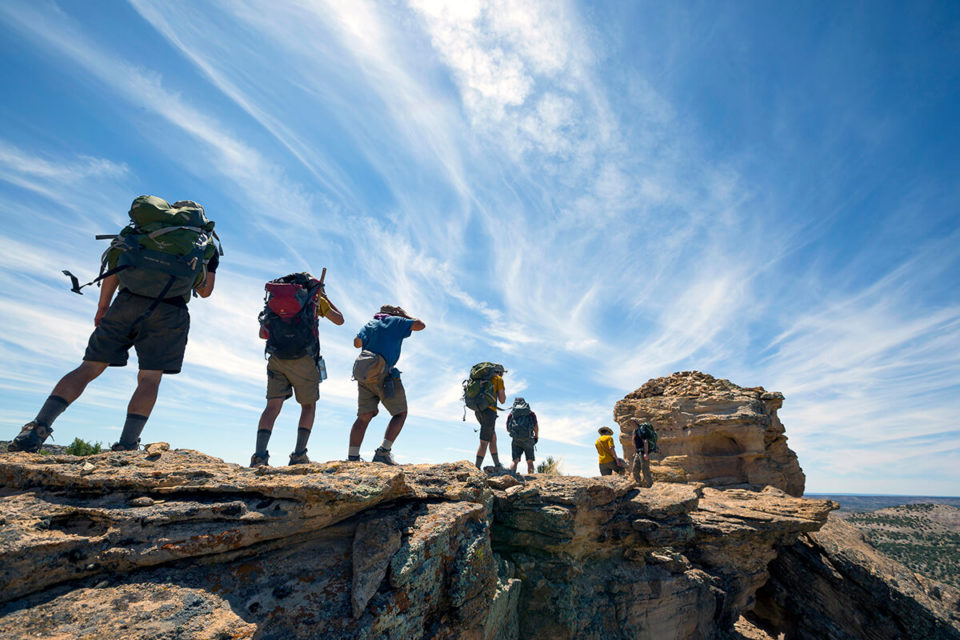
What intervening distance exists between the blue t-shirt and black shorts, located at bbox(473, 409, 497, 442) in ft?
12.9

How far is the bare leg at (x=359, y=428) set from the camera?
266 inches

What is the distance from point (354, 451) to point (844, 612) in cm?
1460

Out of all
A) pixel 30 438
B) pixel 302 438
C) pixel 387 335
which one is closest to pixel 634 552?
pixel 387 335

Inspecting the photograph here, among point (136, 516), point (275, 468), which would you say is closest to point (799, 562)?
point (275, 468)

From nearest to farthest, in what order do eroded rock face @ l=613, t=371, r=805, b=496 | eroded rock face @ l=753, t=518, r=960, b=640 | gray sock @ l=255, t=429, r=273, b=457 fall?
1. gray sock @ l=255, t=429, r=273, b=457
2. eroded rock face @ l=753, t=518, r=960, b=640
3. eroded rock face @ l=613, t=371, r=805, b=496

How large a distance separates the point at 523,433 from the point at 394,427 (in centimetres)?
583

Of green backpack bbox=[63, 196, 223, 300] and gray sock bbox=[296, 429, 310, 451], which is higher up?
green backpack bbox=[63, 196, 223, 300]

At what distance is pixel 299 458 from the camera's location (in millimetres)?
5754

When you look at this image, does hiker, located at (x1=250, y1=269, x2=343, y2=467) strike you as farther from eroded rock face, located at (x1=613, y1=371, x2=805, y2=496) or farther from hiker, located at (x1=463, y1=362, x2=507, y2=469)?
eroded rock face, located at (x1=613, y1=371, x2=805, y2=496)

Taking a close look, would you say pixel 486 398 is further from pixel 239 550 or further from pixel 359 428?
pixel 239 550

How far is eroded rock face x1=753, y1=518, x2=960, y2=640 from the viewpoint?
1070 centimetres

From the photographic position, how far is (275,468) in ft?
15.5

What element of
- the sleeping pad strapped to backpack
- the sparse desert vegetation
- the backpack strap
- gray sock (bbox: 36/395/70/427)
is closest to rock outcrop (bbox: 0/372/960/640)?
gray sock (bbox: 36/395/70/427)

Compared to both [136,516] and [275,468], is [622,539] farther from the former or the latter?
[136,516]
